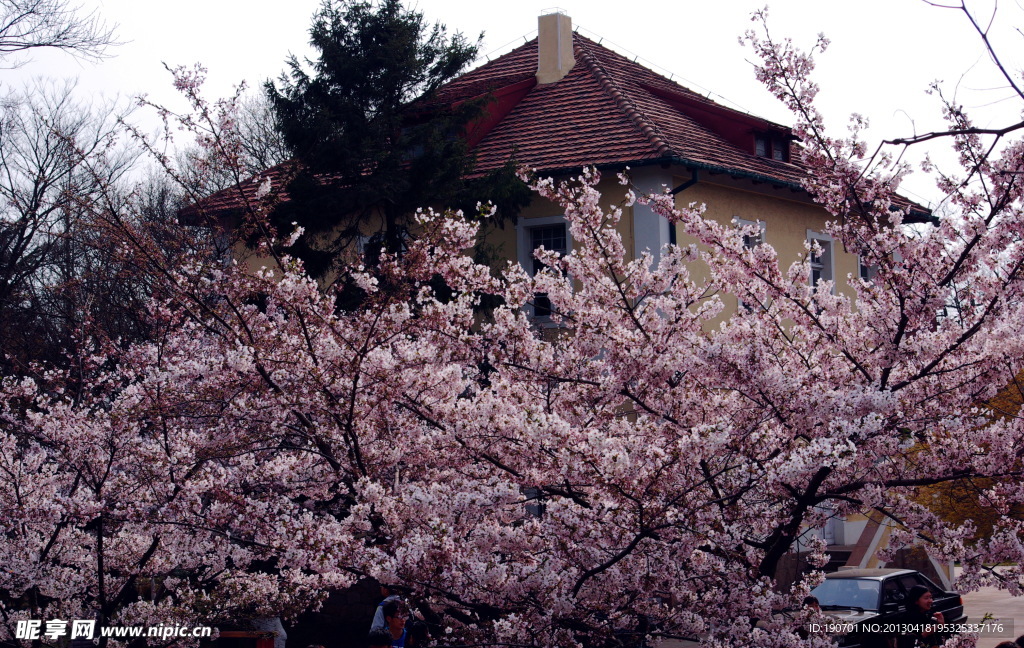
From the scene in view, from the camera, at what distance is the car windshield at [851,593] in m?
14.1

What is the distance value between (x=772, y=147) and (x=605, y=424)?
14.4m

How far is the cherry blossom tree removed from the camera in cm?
609

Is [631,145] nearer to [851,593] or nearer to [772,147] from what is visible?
[772,147]

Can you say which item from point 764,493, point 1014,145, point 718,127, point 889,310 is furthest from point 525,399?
point 718,127

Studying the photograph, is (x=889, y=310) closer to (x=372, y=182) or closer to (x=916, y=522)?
(x=916, y=522)

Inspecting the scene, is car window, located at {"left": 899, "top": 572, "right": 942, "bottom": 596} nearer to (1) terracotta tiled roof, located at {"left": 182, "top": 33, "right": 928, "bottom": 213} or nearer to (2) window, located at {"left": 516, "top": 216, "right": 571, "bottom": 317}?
(1) terracotta tiled roof, located at {"left": 182, "top": 33, "right": 928, "bottom": 213}

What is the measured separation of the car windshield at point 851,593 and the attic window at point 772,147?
29.6 feet

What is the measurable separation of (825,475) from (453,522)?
2.33 m

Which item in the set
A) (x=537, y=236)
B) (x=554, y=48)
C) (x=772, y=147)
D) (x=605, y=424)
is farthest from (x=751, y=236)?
(x=554, y=48)

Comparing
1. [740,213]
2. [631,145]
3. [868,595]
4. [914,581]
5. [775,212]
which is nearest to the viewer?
[868,595]

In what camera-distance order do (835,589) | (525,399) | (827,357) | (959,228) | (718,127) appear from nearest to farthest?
(959,228)
(827,357)
(525,399)
(835,589)
(718,127)

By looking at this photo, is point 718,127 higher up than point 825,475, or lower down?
Result: higher up

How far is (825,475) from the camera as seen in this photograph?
6.01 metres

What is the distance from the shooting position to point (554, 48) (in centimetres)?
2170
